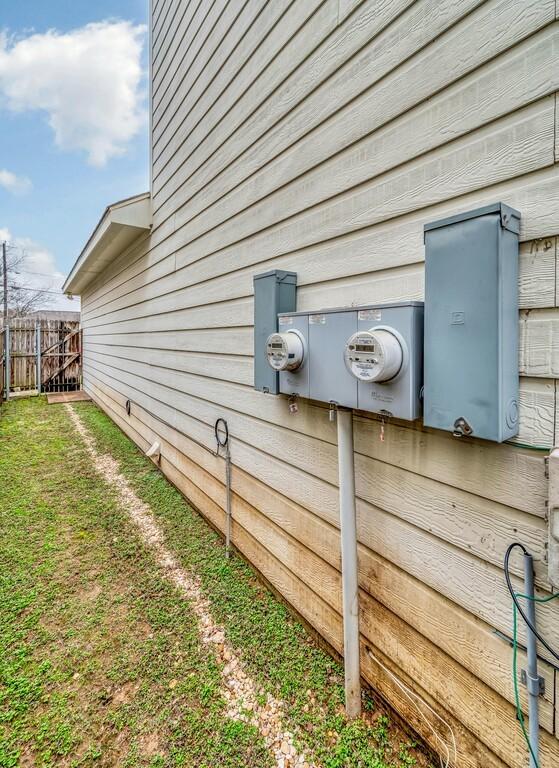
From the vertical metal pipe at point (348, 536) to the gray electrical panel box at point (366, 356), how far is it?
12 centimetres

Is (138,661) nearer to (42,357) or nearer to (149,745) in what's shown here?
(149,745)

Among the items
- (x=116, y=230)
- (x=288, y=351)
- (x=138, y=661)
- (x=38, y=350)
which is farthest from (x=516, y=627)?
(x=38, y=350)

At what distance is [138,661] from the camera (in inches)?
68.2

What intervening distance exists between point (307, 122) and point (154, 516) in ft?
10.1

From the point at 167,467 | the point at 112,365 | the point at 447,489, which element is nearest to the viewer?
the point at 447,489

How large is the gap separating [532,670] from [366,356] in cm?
92

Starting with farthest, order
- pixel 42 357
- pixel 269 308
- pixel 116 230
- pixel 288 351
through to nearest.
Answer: pixel 42 357 → pixel 116 230 → pixel 269 308 → pixel 288 351

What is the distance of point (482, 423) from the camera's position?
3.11 feet

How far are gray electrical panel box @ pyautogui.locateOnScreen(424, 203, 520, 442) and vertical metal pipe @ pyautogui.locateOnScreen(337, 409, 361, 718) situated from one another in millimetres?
402

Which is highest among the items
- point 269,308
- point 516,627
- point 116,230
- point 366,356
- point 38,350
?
point 116,230

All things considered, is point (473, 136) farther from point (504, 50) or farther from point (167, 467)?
point (167, 467)

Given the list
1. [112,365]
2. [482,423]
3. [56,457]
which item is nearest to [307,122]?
[482,423]

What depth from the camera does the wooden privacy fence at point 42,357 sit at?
1017cm

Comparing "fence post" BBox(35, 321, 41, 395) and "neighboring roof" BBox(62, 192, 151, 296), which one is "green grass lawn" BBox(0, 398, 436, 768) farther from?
"fence post" BBox(35, 321, 41, 395)
